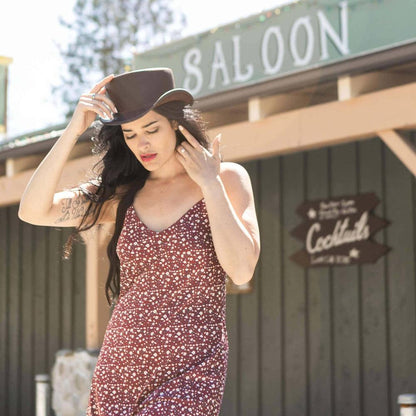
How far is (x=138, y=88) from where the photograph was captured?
8.36ft

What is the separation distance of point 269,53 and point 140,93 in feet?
19.5

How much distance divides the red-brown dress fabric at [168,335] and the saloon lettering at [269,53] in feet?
18.4

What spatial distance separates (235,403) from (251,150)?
273cm

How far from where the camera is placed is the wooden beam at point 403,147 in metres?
5.50

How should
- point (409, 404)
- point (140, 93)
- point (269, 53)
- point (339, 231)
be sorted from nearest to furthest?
point (140, 93) < point (409, 404) < point (339, 231) < point (269, 53)

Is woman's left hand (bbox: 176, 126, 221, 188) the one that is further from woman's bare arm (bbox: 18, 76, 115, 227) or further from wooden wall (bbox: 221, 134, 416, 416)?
wooden wall (bbox: 221, 134, 416, 416)

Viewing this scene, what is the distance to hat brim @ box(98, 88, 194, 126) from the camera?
250 cm

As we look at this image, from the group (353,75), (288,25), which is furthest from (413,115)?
(288,25)

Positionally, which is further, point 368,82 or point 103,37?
point 103,37

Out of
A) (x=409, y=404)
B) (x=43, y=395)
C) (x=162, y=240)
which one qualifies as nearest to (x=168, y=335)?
(x=162, y=240)

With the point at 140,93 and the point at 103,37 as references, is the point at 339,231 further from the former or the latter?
the point at 103,37

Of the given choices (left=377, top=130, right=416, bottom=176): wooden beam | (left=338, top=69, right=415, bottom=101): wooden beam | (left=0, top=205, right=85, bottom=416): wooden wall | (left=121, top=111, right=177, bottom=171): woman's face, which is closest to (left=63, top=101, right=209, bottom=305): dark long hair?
(left=121, top=111, right=177, bottom=171): woman's face

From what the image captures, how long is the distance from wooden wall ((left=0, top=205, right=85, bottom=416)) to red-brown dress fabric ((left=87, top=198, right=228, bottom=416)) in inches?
296

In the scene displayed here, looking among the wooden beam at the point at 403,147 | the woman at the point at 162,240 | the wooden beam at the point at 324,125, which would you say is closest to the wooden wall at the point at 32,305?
the wooden beam at the point at 324,125
